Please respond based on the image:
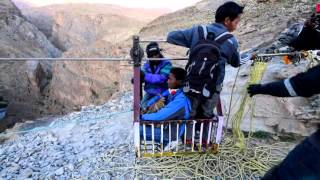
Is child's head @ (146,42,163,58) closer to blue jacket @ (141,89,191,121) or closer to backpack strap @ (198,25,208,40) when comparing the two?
blue jacket @ (141,89,191,121)

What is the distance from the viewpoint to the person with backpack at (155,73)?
4.86 meters

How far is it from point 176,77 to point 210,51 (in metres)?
0.90

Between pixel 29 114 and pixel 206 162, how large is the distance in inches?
358

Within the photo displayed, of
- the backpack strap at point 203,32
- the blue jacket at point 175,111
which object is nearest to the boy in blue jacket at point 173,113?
the blue jacket at point 175,111

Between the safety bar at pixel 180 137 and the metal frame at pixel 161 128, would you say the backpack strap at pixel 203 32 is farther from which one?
the safety bar at pixel 180 137

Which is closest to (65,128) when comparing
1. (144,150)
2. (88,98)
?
(144,150)

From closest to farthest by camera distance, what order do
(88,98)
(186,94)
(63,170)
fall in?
(186,94) < (63,170) < (88,98)

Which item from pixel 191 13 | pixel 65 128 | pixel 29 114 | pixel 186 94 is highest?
pixel 191 13

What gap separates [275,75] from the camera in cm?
543

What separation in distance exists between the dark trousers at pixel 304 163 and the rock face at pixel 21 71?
34.7 ft

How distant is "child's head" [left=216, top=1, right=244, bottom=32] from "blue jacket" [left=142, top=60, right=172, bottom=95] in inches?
33.7

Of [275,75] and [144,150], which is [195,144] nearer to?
[144,150]

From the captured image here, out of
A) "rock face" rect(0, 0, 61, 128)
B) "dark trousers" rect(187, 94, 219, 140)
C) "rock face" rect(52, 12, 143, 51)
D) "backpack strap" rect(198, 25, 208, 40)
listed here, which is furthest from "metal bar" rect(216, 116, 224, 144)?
"rock face" rect(52, 12, 143, 51)

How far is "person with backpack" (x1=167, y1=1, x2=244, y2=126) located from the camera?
4.09 m
